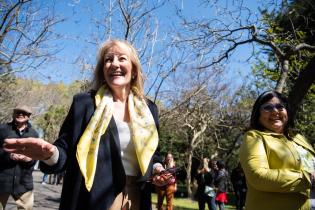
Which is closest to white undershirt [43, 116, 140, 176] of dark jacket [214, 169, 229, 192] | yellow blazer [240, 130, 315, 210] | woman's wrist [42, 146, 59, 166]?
woman's wrist [42, 146, 59, 166]

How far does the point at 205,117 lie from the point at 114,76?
2322 centimetres

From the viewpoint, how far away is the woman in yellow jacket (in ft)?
7.37

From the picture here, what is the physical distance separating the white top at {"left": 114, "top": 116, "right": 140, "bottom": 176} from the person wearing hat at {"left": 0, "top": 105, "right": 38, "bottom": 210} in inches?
116

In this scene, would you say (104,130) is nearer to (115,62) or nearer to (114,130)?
(114,130)

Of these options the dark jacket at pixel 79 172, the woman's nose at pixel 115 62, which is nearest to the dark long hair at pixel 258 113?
the dark jacket at pixel 79 172

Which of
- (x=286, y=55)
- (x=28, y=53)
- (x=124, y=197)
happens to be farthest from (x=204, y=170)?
(x=124, y=197)

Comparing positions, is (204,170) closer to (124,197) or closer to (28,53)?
(28,53)

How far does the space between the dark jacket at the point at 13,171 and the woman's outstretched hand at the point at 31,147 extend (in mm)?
3150

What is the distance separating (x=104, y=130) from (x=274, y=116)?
133 cm

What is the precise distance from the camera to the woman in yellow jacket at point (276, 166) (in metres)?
2.25

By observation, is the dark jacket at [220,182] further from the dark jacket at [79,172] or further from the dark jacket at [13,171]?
the dark jacket at [79,172]

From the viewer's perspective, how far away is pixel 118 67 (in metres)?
2.26

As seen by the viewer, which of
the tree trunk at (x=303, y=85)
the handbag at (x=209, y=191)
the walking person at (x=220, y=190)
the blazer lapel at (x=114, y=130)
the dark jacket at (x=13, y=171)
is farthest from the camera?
the walking person at (x=220, y=190)

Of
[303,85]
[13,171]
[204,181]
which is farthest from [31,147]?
[204,181]
